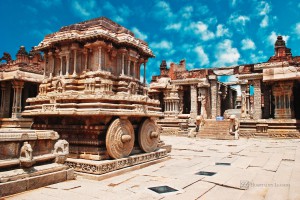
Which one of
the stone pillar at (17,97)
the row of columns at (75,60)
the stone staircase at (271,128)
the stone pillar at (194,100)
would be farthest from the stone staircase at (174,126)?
the row of columns at (75,60)

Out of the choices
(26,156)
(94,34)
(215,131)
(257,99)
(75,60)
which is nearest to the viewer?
(26,156)

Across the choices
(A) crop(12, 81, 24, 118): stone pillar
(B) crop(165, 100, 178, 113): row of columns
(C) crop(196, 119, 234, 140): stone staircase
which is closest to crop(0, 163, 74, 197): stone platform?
(C) crop(196, 119, 234, 140): stone staircase

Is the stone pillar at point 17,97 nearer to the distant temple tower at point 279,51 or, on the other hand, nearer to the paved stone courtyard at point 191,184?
the paved stone courtyard at point 191,184

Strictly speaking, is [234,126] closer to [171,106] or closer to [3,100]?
[171,106]

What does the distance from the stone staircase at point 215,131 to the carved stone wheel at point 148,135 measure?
1177 centimetres

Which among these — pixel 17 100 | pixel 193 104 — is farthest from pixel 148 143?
pixel 193 104

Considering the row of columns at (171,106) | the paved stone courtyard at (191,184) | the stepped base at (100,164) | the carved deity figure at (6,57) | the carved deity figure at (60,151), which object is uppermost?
the carved deity figure at (6,57)

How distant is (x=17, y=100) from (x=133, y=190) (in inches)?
760

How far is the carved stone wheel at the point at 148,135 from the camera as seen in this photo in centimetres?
788

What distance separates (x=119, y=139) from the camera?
665cm

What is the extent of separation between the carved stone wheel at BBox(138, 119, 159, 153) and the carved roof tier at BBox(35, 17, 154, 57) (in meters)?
2.81

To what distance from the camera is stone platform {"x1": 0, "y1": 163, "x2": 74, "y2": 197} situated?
172 inches

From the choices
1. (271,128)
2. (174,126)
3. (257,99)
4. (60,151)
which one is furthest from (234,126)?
(60,151)

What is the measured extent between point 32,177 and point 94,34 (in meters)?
4.58
